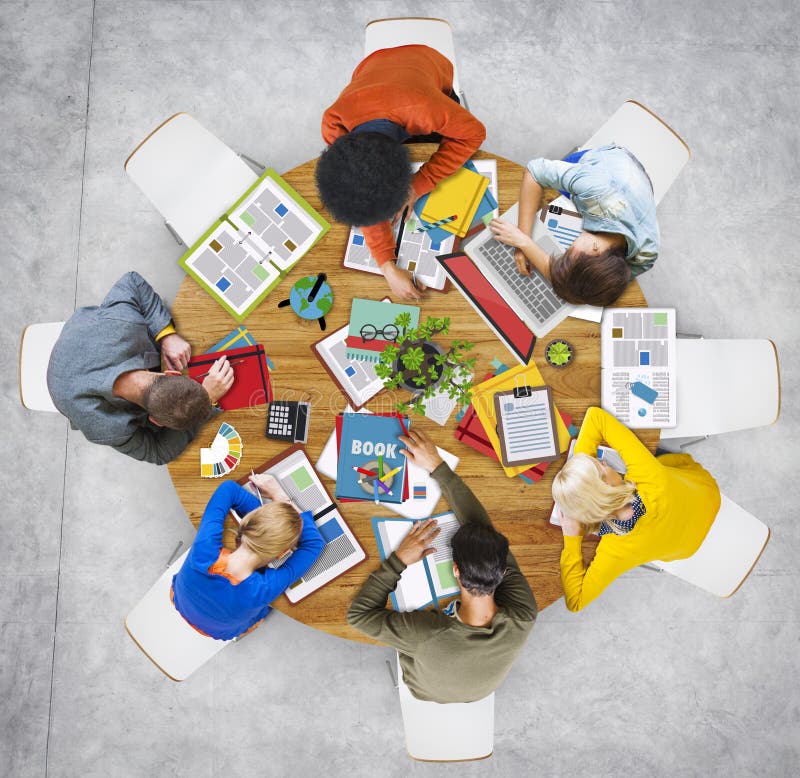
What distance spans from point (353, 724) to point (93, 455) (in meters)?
1.77

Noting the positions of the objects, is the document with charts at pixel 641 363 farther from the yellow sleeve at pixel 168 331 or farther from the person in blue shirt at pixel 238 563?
the yellow sleeve at pixel 168 331

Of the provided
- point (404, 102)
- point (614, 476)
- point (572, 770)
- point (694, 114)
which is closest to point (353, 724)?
point (572, 770)

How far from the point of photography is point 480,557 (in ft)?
6.07

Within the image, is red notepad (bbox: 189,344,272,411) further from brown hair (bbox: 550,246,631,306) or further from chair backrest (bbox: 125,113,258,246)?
brown hair (bbox: 550,246,631,306)

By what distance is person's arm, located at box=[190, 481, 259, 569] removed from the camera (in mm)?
1941

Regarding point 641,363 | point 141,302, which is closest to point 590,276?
point 641,363

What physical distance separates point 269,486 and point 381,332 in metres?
0.65

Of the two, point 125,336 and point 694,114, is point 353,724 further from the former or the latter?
point 694,114

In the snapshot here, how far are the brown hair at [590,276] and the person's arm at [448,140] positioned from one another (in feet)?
1.57

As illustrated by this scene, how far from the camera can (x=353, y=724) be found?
2.76 m

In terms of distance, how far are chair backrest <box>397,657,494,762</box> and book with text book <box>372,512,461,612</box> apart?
1.23ft

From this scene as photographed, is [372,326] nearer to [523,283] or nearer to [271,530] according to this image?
[523,283]

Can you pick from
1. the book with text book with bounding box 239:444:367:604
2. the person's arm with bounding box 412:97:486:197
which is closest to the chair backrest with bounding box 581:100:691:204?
the person's arm with bounding box 412:97:486:197

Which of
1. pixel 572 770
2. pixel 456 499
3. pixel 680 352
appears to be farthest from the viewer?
pixel 572 770
